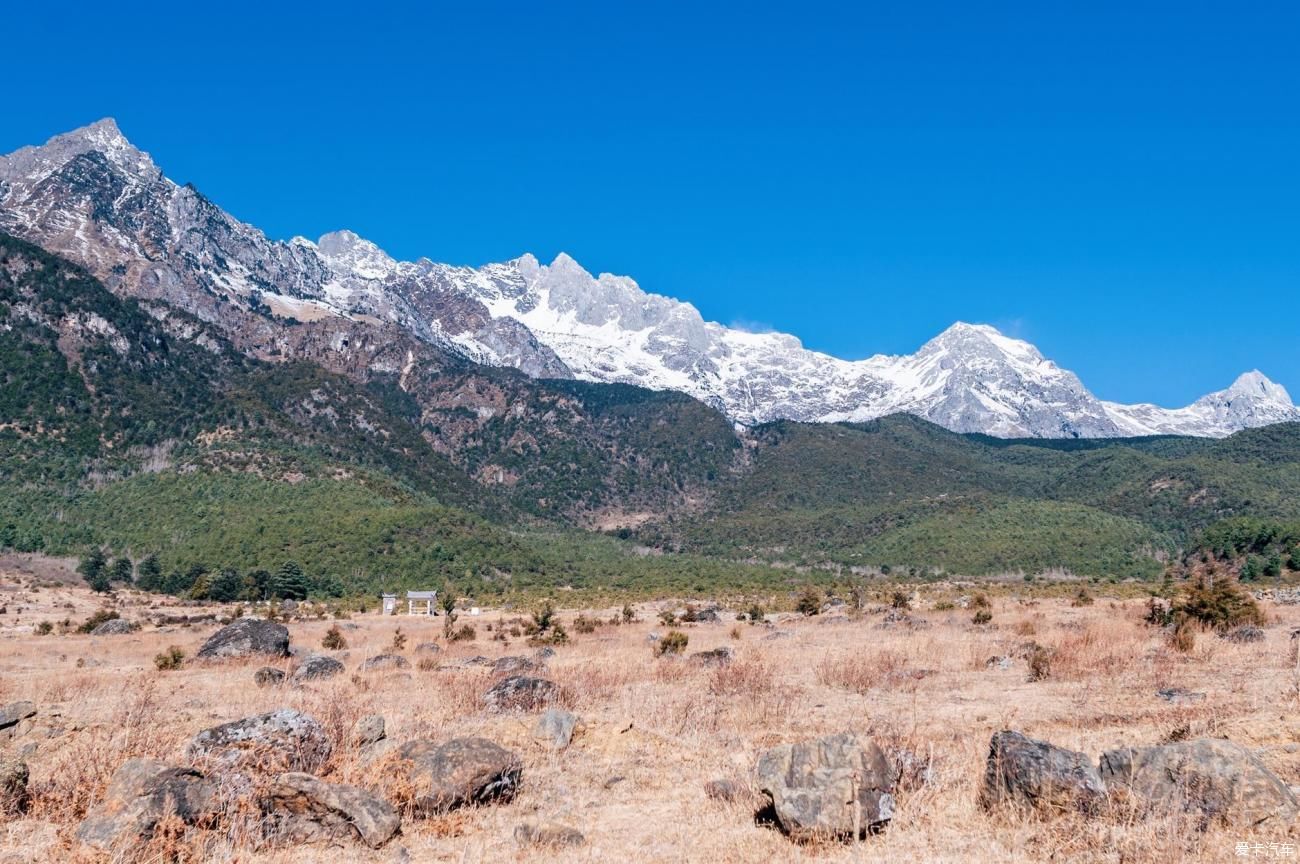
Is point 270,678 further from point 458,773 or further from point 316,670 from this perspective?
point 458,773

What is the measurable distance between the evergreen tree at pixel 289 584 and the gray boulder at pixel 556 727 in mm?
65918

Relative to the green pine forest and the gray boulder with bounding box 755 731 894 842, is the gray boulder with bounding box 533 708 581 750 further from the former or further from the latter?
the green pine forest

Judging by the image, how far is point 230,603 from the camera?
6781 cm

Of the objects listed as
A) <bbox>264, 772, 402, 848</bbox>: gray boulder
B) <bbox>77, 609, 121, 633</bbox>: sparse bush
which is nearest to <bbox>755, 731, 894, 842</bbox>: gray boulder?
<bbox>264, 772, 402, 848</bbox>: gray boulder

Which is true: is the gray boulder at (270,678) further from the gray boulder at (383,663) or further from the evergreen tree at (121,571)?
the evergreen tree at (121,571)

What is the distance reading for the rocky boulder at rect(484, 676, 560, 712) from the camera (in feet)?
47.9

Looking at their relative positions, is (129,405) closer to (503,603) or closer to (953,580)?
(503,603)

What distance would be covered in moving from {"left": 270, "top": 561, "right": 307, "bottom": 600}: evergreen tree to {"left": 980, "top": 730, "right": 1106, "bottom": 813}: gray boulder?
71.5m

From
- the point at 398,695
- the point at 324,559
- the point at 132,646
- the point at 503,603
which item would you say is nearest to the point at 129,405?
the point at 324,559

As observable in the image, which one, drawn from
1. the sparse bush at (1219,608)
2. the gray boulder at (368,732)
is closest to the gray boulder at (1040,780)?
the gray boulder at (368,732)

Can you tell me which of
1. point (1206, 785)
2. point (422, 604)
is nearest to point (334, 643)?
point (1206, 785)

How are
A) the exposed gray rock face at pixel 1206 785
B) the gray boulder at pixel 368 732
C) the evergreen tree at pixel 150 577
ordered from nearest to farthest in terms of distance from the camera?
1. the exposed gray rock face at pixel 1206 785
2. the gray boulder at pixel 368 732
3. the evergreen tree at pixel 150 577

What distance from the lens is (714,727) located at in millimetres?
13523

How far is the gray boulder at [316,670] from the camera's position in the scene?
20422 millimetres
